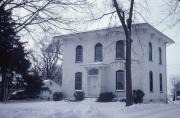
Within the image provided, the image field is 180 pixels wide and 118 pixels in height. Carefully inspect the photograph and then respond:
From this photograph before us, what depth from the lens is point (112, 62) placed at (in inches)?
1178

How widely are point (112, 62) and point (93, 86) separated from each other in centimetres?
327

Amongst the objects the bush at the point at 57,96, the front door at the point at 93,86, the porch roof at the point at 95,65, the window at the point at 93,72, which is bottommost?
the bush at the point at 57,96

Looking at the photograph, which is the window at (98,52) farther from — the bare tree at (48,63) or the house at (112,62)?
the bare tree at (48,63)

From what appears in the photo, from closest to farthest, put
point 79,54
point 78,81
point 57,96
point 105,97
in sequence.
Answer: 1. point 105,97
2. point 57,96
3. point 78,81
4. point 79,54

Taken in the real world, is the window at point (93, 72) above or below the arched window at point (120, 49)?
below

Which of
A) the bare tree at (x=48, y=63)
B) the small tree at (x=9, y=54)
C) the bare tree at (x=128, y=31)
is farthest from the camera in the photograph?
the bare tree at (x=48, y=63)

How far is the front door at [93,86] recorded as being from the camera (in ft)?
99.1

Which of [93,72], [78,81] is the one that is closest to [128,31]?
[93,72]

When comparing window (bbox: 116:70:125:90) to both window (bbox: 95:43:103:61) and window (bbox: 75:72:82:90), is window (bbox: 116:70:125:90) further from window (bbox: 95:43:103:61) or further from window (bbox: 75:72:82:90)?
window (bbox: 75:72:82:90)

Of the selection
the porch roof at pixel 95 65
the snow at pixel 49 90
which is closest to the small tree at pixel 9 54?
the porch roof at pixel 95 65

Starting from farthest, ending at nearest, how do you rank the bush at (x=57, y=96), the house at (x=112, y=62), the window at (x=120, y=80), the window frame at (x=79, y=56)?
the window frame at (x=79, y=56)
the bush at (x=57, y=96)
the window at (x=120, y=80)
the house at (x=112, y=62)

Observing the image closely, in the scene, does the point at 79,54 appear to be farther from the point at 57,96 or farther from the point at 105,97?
the point at 105,97

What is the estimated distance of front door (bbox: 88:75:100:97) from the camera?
30.2m

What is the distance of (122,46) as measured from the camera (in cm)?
2986
